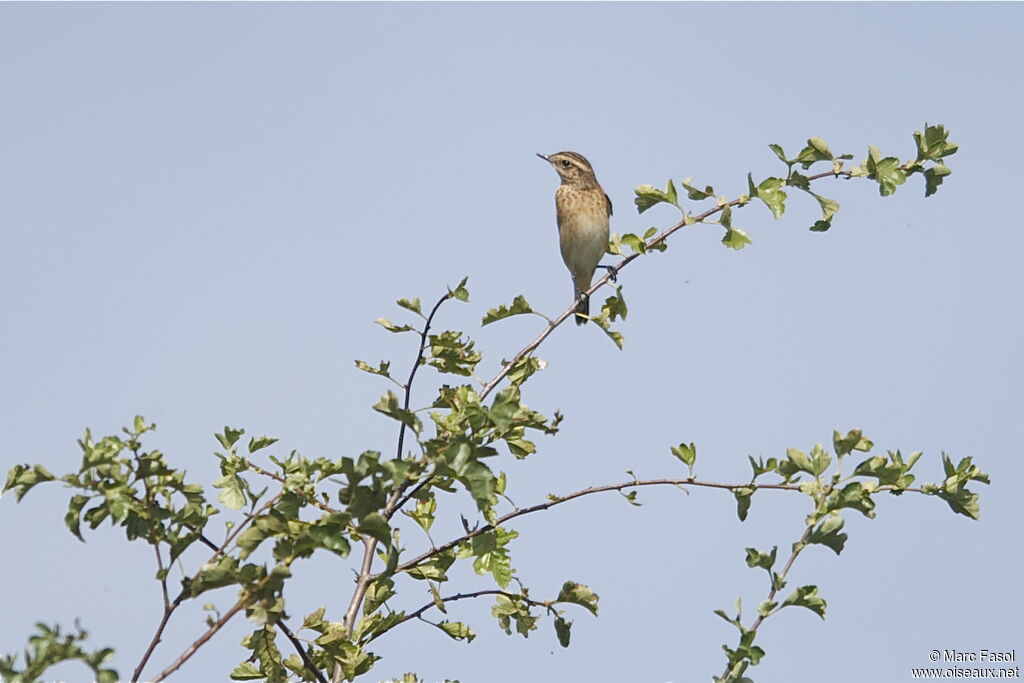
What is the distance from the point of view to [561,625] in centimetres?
440

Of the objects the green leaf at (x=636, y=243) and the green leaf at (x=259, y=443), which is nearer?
the green leaf at (x=259, y=443)

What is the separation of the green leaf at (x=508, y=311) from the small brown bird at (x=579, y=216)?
19.0ft

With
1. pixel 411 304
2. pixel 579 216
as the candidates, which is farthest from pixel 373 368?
pixel 579 216

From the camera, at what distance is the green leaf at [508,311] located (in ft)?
15.7

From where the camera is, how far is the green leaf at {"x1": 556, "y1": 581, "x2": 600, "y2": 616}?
4.38m

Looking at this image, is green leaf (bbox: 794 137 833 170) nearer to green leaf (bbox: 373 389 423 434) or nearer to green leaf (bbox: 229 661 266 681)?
green leaf (bbox: 373 389 423 434)

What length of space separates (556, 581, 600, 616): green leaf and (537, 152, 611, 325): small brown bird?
631cm

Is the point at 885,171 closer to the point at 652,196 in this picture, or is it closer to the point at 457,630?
the point at 652,196

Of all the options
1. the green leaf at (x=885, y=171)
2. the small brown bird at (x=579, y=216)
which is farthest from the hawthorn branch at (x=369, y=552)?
the small brown bird at (x=579, y=216)

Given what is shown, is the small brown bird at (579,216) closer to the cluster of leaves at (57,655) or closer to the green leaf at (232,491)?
the green leaf at (232,491)

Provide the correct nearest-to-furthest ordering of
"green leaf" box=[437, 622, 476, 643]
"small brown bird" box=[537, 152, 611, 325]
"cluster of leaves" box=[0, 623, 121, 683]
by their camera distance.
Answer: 1. "cluster of leaves" box=[0, 623, 121, 683]
2. "green leaf" box=[437, 622, 476, 643]
3. "small brown bird" box=[537, 152, 611, 325]

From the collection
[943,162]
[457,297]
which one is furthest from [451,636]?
[943,162]

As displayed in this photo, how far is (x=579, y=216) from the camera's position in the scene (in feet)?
35.5

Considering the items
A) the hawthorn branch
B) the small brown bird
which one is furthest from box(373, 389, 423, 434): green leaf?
the small brown bird
